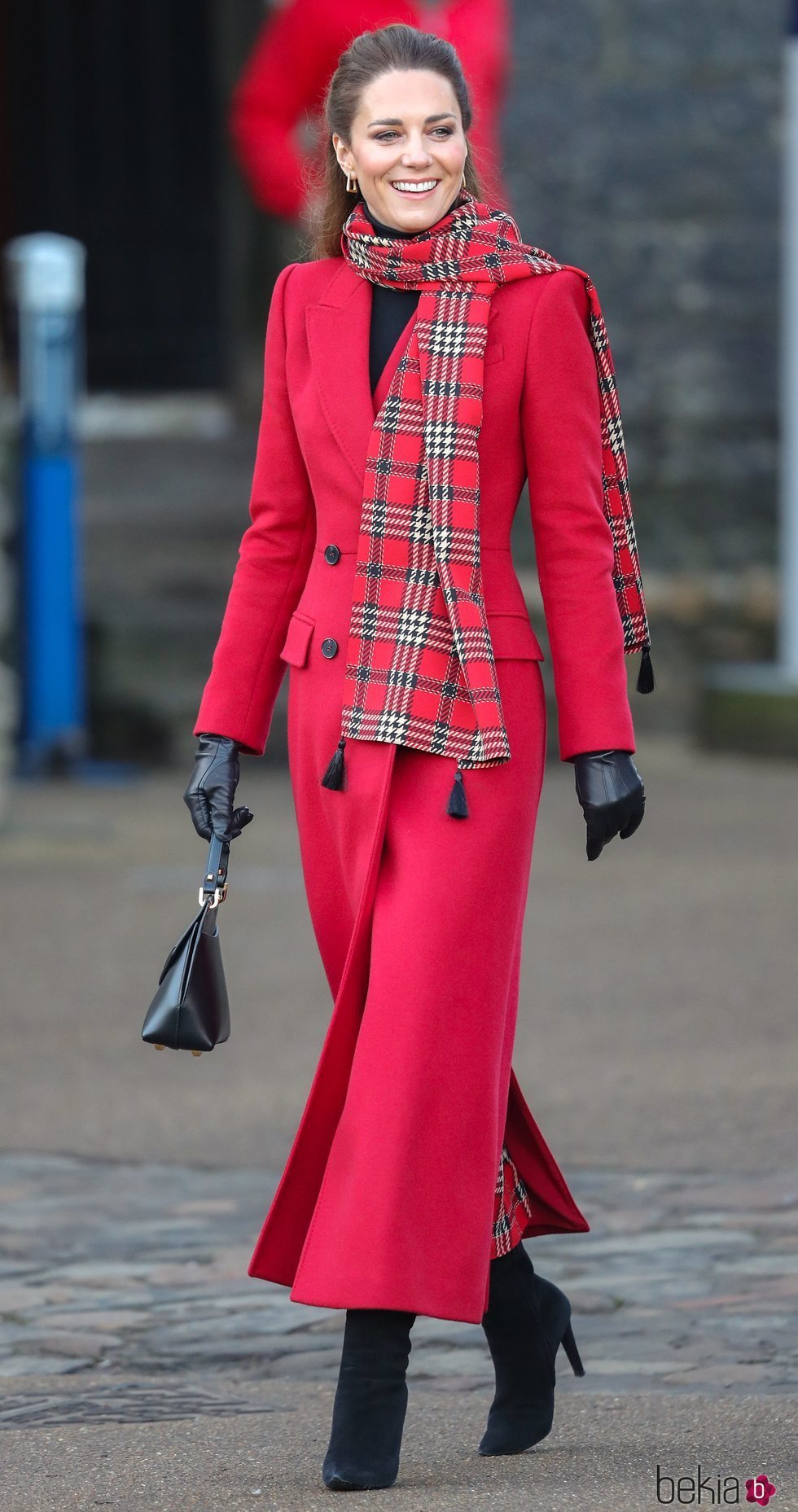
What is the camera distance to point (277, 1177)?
5.02 m

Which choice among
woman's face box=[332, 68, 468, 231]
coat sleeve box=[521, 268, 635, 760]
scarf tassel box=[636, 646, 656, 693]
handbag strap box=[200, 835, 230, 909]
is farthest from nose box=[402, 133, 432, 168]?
handbag strap box=[200, 835, 230, 909]

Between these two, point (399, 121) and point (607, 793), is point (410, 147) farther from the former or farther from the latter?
point (607, 793)

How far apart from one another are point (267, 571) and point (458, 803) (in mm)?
491

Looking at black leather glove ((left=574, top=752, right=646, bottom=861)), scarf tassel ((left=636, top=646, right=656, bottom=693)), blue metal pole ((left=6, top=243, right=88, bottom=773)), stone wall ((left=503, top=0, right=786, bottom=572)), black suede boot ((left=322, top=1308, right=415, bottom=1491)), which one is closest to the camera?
black suede boot ((left=322, top=1308, right=415, bottom=1491))

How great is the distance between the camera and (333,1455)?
127 inches

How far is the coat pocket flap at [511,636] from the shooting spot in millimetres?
3357

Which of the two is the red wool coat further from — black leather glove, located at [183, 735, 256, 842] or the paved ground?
the paved ground

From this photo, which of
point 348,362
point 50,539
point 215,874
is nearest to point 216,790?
point 215,874

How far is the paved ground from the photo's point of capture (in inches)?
135

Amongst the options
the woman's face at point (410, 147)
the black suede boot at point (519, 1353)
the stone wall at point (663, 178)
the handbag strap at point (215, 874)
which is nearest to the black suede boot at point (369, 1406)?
the black suede boot at point (519, 1353)

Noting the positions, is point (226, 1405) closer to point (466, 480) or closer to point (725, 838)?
point (466, 480)

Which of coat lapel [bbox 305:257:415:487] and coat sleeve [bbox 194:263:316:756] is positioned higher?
coat lapel [bbox 305:257:415:487]

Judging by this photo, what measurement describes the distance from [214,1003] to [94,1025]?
9.93 feet

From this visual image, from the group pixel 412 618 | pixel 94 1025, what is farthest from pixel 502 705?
pixel 94 1025
